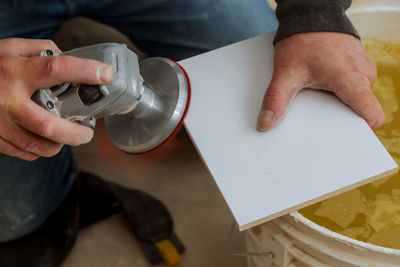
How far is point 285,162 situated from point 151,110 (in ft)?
0.67

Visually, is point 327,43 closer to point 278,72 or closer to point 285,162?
point 278,72

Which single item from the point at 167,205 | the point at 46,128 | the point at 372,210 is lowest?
the point at 167,205

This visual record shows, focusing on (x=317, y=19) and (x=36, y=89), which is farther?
(x=317, y=19)

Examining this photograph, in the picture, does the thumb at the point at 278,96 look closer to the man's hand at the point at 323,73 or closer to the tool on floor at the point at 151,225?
the man's hand at the point at 323,73

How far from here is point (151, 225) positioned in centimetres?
106

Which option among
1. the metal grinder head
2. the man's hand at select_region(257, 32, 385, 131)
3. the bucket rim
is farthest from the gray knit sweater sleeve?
the bucket rim

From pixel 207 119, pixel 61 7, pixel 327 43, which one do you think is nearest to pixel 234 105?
pixel 207 119

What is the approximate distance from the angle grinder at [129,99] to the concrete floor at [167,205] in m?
0.50

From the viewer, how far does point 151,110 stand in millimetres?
A: 617

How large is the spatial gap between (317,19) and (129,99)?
324mm

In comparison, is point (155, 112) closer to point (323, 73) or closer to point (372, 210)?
point (323, 73)

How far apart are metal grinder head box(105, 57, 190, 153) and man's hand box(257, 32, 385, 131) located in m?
0.13

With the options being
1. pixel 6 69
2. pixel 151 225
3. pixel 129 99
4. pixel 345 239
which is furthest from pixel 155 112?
pixel 151 225

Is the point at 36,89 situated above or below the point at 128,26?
above
